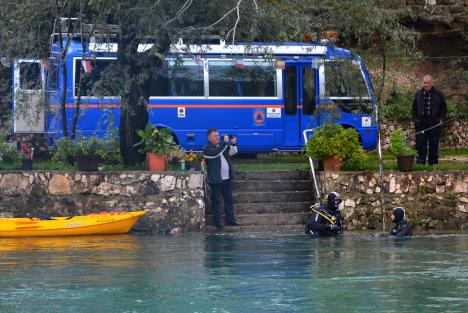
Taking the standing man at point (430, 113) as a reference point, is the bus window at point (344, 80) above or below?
above

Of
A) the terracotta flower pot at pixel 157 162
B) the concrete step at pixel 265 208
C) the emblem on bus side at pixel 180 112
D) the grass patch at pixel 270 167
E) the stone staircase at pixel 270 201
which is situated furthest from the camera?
the emblem on bus side at pixel 180 112

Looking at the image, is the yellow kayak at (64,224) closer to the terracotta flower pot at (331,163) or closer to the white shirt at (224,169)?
the white shirt at (224,169)

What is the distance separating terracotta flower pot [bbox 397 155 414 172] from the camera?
2480 centimetres

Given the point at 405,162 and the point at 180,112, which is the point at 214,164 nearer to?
the point at 405,162

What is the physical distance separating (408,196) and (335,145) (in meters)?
1.80

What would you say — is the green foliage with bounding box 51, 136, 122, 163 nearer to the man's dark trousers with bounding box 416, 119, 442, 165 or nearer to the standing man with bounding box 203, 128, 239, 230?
the standing man with bounding box 203, 128, 239, 230

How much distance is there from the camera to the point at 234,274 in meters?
18.4

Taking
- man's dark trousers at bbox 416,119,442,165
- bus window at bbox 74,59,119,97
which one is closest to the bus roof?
bus window at bbox 74,59,119,97

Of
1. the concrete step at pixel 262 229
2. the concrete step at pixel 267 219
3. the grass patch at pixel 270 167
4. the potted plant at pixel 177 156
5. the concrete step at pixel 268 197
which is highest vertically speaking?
the potted plant at pixel 177 156

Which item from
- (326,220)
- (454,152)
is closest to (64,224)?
(326,220)

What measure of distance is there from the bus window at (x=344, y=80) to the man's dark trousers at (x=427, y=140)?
7.17ft

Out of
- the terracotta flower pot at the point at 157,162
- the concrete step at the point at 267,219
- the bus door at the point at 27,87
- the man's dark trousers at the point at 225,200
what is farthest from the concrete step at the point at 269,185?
the bus door at the point at 27,87

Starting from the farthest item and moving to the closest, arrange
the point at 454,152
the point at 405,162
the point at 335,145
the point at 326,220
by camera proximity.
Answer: the point at 454,152
the point at 405,162
the point at 335,145
the point at 326,220

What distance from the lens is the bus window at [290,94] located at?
30078 mm
